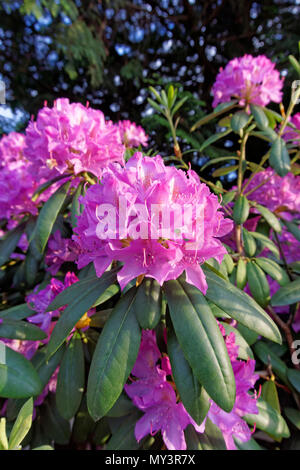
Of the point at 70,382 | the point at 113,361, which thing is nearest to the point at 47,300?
the point at 70,382

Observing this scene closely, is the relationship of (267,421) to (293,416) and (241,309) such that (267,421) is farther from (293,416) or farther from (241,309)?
(241,309)

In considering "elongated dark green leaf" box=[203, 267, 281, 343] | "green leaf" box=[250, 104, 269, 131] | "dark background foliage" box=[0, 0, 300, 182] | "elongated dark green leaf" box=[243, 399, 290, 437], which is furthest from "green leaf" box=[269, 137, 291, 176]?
"dark background foliage" box=[0, 0, 300, 182]

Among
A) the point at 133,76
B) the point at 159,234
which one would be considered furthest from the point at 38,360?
the point at 133,76

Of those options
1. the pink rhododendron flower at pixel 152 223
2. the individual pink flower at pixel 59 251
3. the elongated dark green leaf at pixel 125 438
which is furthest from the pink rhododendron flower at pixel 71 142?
the elongated dark green leaf at pixel 125 438

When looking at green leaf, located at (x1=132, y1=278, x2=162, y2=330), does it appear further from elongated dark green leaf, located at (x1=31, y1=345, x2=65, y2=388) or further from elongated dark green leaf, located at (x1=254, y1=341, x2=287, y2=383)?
elongated dark green leaf, located at (x1=254, y1=341, x2=287, y2=383)

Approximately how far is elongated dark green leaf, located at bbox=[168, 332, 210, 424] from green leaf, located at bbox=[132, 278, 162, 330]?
0.09 metres

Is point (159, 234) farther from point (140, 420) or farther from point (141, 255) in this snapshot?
point (140, 420)

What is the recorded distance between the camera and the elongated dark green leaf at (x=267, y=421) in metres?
0.82

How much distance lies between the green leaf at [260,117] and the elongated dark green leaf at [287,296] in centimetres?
60

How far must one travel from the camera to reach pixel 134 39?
382cm

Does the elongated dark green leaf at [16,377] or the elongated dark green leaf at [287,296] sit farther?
the elongated dark green leaf at [287,296]

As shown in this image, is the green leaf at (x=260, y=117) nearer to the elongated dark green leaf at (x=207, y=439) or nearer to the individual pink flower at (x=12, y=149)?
the elongated dark green leaf at (x=207, y=439)

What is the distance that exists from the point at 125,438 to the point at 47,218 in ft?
2.08

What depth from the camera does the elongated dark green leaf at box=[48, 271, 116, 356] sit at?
1.91 feet
